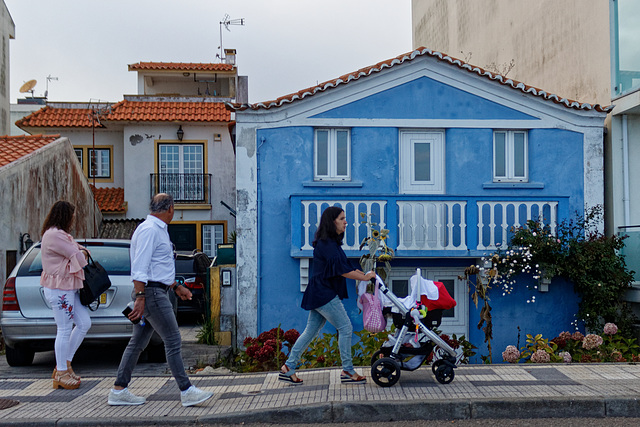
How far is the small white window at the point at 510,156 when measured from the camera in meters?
13.0

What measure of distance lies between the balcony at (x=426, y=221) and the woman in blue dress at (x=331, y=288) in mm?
4971

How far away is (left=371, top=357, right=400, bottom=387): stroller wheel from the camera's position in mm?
7105

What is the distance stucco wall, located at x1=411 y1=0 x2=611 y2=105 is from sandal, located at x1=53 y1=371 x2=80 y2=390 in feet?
35.0

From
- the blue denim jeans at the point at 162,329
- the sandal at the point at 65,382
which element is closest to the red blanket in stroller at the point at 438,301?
the blue denim jeans at the point at 162,329

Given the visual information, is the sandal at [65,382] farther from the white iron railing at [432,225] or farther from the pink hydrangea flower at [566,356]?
the white iron railing at [432,225]

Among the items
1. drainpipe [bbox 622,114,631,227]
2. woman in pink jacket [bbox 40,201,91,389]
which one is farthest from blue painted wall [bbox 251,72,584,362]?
woman in pink jacket [bbox 40,201,91,389]

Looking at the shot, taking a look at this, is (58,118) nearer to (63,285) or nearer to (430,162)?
(430,162)

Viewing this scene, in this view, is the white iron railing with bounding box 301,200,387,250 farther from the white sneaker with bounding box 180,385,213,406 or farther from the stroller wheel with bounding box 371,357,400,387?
the white sneaker with bounding box 180,385,213,406

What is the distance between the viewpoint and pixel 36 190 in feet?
47.9

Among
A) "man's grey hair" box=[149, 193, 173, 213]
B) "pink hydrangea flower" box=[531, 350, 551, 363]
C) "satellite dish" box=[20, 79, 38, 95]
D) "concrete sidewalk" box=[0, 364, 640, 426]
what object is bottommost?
"pink hydrangea flower" box=[531, 350, 551, 363]

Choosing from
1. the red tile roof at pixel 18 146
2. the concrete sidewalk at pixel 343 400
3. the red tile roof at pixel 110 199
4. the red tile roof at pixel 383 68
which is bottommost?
the concrete sidewalk at pixel 343 400

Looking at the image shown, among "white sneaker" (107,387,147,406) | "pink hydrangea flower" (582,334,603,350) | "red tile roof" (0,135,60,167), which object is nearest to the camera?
"white sneaker" (107,387,147,406)

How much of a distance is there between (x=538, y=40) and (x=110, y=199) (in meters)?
15.4

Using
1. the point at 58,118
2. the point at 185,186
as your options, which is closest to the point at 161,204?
the point at 185,186
